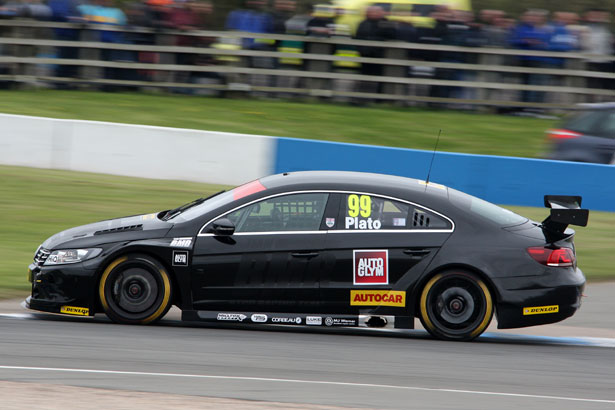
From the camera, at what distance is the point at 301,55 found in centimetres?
1936

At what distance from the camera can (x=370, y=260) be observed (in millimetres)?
7043

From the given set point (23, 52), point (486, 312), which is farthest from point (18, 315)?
point (23, 52)

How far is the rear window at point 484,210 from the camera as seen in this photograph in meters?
7.30

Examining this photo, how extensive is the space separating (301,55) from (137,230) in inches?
502

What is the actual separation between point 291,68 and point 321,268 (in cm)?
1328

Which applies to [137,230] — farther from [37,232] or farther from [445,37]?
[445,37]

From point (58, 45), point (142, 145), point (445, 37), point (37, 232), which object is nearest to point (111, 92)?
point (58, 45)

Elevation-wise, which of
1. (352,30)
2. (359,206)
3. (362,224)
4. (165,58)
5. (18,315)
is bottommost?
(18,315)

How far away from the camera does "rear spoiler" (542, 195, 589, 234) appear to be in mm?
7117

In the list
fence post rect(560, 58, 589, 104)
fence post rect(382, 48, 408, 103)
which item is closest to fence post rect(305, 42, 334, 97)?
fence post rect(382, 48, 408, 103)

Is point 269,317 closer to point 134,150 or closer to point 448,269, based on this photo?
point 448,269

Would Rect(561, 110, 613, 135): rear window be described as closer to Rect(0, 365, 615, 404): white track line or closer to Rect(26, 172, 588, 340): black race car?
Rect(26, 172, 588, 340): black race car

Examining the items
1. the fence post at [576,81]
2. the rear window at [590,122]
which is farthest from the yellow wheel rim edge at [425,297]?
the fence post at [576,81]

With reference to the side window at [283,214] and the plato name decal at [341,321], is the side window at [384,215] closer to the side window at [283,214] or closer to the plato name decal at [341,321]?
the side window at [283,214]
